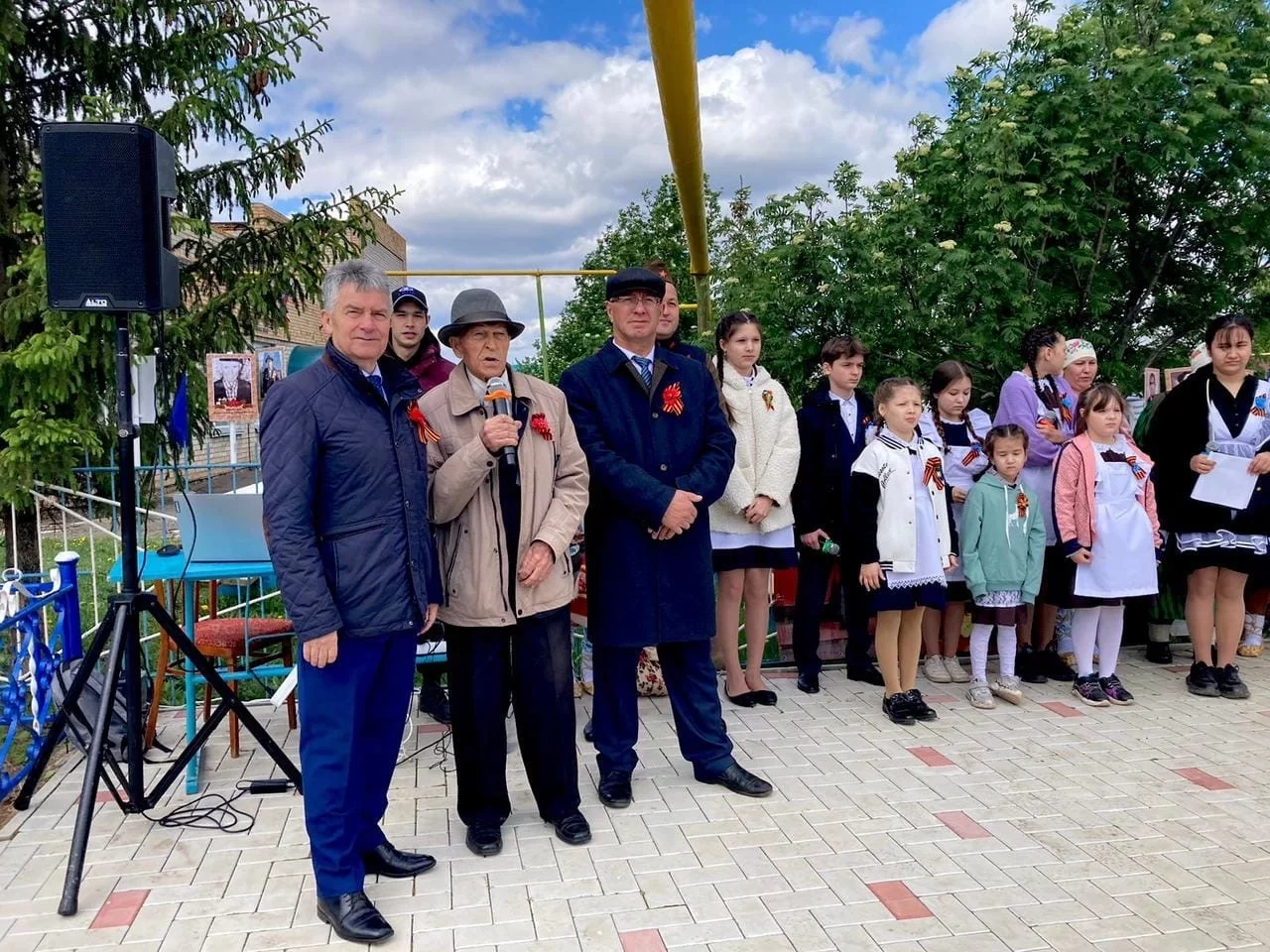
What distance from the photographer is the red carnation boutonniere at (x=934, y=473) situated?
4809 millimetres

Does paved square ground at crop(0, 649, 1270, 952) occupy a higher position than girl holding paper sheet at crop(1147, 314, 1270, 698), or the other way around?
girl holding paper sheet at crop(1147, 314, 1270, 698)

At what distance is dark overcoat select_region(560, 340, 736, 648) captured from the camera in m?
3.84

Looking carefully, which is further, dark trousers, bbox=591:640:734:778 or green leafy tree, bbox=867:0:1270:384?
green leafy tree, bbox=867:0:1270:384

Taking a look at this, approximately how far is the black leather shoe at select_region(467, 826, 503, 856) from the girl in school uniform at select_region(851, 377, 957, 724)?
84.5 inches

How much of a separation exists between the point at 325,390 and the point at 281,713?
9.27ft

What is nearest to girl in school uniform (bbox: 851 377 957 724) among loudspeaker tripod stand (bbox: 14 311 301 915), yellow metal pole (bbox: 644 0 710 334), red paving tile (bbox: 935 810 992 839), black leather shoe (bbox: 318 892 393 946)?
red paving tile (bbox: 935 810 992 839)

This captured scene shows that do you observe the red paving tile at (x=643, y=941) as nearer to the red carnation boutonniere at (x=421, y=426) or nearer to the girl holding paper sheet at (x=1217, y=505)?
the red carnation boutonniere at (x=421, y=426)

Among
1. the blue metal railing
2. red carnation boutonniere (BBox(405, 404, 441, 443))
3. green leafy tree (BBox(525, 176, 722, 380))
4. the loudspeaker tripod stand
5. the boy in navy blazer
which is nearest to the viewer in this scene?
red carnation boutonniere (BBox(405, 404, 441, 443))

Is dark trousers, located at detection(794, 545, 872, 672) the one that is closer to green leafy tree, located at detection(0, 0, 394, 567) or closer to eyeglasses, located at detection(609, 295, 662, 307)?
eyeglasses, located at detection(609, 295, 662, 307)

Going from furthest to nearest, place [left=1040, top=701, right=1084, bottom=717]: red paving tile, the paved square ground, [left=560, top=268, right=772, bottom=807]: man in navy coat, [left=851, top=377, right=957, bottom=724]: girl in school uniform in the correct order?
[left=1040, top=701, right=1084, bottom=717]: red paving tile < [left=851, top=377, right=957, bottom=724]: girl in school uniform < [left=560, top=268, right=772, bottom=807]: man in navy coat < the paved square ground

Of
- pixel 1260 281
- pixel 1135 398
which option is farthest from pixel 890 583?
pixel 1260 281

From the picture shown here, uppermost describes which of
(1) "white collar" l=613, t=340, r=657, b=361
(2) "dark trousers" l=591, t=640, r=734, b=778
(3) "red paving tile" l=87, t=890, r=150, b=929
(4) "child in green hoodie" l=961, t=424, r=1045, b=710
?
(1) "white collar" l=613, t=340, r=657, b=361

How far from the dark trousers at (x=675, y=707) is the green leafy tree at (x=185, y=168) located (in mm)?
4247

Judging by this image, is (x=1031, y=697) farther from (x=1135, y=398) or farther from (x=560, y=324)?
(x=560, y=324)
